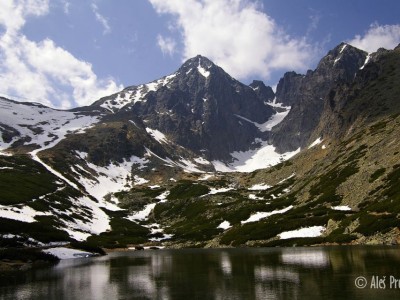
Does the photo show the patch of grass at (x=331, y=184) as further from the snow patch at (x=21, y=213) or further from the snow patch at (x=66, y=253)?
the snow patch at (x=21, y=213)

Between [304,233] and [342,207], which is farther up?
[342,207]

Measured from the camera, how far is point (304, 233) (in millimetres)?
94812

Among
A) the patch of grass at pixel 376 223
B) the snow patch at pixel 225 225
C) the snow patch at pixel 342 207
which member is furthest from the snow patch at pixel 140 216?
the patch of grass at pixel 376 223

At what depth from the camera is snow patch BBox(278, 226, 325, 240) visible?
9312 centimetres

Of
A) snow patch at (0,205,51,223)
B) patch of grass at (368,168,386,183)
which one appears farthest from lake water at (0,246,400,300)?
snow patch at (0,205,51,223)

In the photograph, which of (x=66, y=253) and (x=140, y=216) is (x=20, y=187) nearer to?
(x=140, y=216)

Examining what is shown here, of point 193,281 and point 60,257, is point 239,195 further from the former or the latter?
point 193,281

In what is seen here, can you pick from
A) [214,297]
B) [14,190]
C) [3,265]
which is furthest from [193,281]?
[14,190]

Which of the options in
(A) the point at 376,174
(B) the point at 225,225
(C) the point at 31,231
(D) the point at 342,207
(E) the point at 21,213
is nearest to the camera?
(C) the point at 31,231

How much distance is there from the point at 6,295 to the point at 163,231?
404 ft

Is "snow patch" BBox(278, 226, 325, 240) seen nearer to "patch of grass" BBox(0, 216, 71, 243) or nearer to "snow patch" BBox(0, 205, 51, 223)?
"patch of grass" BBox(0, 216, 71, 243)

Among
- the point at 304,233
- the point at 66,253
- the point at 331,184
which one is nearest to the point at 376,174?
the point at 331,184

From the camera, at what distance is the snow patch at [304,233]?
93125mm

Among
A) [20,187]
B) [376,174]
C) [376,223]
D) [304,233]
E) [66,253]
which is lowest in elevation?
[66,253]
